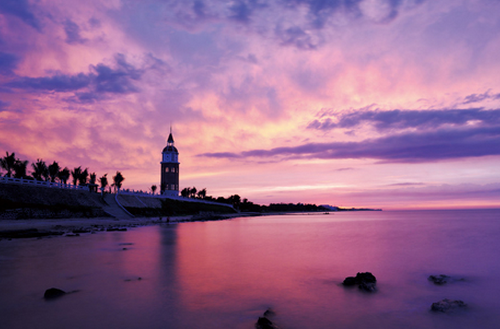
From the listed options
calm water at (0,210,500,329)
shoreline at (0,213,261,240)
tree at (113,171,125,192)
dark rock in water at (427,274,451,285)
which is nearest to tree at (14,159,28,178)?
shoreline at (0,213,261,240)

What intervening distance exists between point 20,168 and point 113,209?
2218 centimetres

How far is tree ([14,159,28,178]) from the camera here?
6353 centimetres

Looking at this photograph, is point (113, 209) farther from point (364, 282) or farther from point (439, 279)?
point (439, 279)

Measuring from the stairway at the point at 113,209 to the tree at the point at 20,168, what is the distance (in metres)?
17.4

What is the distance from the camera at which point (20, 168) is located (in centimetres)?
6500

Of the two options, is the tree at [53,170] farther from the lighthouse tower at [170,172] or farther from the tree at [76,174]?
the lighthouse tower at [170,172]

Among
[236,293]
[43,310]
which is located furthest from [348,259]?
[43,310]

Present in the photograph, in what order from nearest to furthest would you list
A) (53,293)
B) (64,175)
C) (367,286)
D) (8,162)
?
(53,293) < (367,286) < (8,162) < (64,175)

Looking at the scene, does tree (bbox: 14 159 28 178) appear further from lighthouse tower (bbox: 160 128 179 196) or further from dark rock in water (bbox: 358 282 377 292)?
dark rock in water (bbox: 358 282 377 292)

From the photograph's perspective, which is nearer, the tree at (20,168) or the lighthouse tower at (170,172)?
the tree at (20,168)

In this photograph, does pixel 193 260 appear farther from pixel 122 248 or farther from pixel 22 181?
pixel 22 181

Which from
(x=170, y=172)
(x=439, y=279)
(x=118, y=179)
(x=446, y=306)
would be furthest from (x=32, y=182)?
(x=170, y=172)

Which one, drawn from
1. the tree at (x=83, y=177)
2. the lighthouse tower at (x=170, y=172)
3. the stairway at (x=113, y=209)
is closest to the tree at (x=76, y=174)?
the tree at (x=83, y=177)

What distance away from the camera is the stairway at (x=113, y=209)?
60338 millimetres
